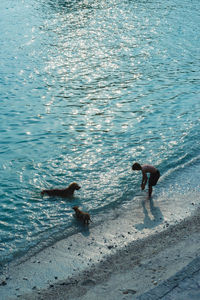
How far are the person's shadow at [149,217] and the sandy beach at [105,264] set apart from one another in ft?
0.84

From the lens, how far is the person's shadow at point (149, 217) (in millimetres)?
12953

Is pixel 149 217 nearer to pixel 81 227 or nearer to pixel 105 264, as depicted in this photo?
pixel 81 227

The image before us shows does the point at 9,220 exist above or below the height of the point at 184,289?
below

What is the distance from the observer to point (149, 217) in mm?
13375

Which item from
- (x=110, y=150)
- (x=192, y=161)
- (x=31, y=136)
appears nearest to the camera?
(x=192, y=161)

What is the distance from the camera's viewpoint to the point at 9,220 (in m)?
14.0

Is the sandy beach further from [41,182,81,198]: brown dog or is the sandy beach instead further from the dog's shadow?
[41,182,81,198]: brown dog

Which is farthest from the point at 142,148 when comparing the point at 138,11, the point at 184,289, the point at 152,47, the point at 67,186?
the point at 138,11

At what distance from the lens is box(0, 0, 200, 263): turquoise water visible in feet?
49.1

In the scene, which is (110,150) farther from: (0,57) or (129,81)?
(0,57)

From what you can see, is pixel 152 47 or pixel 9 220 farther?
pixel 152 47

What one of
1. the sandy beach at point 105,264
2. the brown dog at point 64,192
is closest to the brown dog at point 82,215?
the sandy beach at point 105,264

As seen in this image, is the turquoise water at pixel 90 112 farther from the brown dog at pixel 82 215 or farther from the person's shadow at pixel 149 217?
the person's shadow at pixel 149 217

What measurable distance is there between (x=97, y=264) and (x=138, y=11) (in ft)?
125
